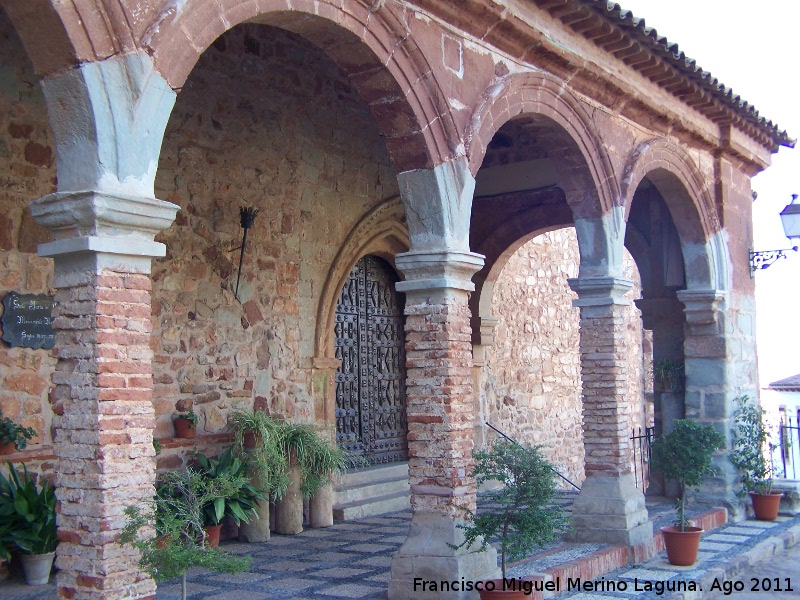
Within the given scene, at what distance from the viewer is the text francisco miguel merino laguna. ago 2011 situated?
5.26 m

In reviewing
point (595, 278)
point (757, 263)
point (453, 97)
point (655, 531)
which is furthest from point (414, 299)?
point (757, 263)

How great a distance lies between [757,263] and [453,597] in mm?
7094

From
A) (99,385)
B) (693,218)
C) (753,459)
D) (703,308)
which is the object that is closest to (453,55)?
(99,385)

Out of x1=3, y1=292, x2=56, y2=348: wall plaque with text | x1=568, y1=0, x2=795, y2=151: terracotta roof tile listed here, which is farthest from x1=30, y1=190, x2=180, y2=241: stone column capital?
x1=568, y1=0, x2=795, y2=151: terracotta roof tile

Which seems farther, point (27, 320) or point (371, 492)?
point (371, 492)

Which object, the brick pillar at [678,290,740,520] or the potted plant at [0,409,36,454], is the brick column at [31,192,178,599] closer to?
the potted plant at [0,409,36,454]

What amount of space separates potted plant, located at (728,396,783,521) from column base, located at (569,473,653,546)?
2564mm

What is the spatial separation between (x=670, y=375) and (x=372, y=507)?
379 centimetres

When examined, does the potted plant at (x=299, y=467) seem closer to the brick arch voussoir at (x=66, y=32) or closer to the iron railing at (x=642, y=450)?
the iron railing at (x=642, y=450)

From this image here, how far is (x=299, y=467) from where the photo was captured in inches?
297

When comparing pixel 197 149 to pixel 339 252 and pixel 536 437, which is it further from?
pixel 536 437

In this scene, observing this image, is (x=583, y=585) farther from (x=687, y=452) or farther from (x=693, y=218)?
(x=693, y=218)

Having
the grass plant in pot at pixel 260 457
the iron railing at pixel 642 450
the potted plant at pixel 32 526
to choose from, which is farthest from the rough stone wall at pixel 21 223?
the iron railing at pixel 642 450

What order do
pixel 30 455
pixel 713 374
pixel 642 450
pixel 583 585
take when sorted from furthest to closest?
pixel 642 450
pixel 713 374
pixel 583 585
pixel 30 455
